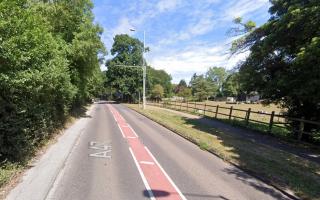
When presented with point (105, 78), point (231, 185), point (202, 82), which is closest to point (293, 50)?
point (231, 185)

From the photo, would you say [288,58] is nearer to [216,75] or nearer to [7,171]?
[7,171]

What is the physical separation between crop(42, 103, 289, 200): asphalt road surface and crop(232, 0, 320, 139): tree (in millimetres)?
5528

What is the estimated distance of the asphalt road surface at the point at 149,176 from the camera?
→ 7910 mm

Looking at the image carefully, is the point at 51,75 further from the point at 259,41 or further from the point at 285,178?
the point at 259,41

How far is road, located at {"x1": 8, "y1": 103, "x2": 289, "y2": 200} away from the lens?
791cm

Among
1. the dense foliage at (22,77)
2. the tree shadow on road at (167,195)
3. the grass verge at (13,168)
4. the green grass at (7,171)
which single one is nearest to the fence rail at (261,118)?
the tree shadow on road at (167,195)

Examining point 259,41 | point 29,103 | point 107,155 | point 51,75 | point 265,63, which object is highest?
point 259,41

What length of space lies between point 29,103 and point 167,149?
6.33 meters

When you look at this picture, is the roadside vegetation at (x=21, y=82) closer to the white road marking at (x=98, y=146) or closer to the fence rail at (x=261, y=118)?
the white road marking at (x=98, y=146)

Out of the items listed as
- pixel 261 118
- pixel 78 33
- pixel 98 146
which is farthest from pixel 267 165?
pixel 261 118

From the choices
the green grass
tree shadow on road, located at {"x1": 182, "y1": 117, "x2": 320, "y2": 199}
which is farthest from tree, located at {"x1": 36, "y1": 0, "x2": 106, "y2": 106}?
the green grass

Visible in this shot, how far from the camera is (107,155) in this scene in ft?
40.4

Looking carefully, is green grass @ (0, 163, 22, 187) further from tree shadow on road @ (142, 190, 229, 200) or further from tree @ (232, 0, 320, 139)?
tree @ (232, 0, 320, 139)

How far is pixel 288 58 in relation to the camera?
56.0 feet
